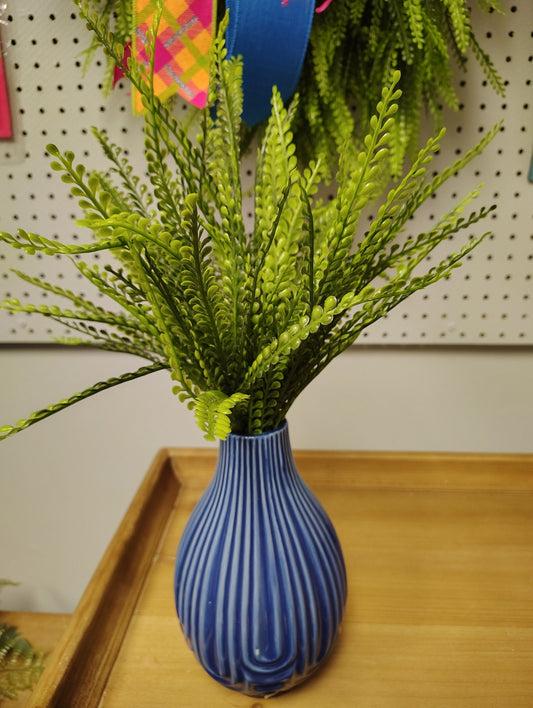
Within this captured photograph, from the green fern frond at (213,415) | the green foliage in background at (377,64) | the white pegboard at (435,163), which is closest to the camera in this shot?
the green fern frond at (213,415)

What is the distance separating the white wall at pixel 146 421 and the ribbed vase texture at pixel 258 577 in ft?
1.47

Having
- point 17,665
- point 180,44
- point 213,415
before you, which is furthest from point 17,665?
point 180,44

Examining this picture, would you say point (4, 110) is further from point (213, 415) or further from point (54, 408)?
point (213, 415)

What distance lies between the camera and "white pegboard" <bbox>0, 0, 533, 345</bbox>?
669mm

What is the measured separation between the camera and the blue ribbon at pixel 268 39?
502mm

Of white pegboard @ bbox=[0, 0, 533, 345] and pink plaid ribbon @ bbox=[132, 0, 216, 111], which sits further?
white pegboard @ bbox=[0, 0, 533, 345]

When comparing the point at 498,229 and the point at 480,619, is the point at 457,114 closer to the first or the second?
the point at 498,229

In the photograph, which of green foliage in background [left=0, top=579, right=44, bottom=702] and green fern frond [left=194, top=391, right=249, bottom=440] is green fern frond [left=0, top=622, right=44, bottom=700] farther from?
green fern frond [left=194, top=391, right=249, bottom=440]

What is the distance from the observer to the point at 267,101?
0.57m

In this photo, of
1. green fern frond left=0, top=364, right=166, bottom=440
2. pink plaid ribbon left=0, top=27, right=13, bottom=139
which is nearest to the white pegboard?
pink plaid ribbon left=0, top=27, right=13, bottom=139

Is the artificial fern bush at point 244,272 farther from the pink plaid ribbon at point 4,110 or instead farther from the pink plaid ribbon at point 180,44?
the pink plaid ribbon at point 4,110

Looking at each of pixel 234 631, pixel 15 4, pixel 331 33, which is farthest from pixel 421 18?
pixel 234 631

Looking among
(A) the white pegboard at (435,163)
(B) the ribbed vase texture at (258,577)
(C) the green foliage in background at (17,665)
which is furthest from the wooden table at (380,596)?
(C) the green foliage in background at (17,665)

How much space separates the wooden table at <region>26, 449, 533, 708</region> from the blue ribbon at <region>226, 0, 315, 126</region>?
1.82ft
